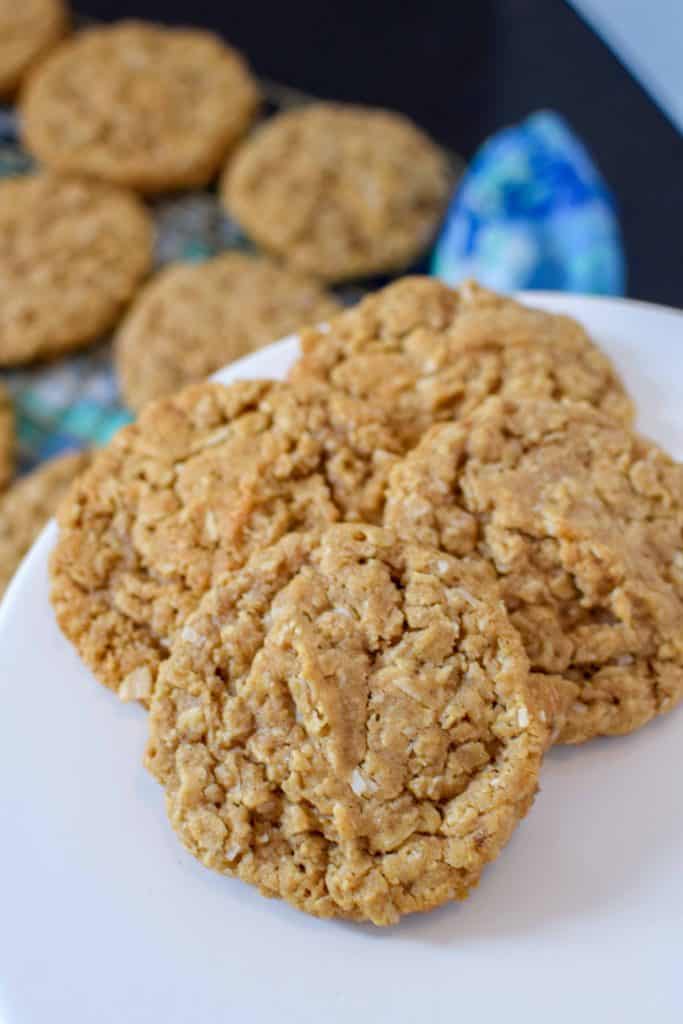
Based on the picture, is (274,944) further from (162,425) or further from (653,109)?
(653,109)

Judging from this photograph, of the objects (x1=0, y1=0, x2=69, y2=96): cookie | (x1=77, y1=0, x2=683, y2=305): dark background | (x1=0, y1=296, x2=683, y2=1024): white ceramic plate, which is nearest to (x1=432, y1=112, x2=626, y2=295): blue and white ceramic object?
(x1=77, y1=0, x2=683, y2=305): dark background

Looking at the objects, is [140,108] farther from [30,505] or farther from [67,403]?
[30,505]

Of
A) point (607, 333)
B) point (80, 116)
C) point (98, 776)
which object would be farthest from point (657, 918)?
point (80, 116)

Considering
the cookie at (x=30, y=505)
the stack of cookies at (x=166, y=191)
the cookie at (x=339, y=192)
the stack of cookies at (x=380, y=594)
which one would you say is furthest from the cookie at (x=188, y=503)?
the cookie at (x=339, y=192)

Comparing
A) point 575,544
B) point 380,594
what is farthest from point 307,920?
point 575,544

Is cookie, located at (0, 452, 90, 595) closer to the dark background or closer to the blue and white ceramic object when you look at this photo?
the blue and white ceramic object

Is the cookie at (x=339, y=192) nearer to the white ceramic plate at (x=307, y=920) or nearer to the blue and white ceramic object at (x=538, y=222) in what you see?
the blue and white ceramic object at (x=538, y=222)

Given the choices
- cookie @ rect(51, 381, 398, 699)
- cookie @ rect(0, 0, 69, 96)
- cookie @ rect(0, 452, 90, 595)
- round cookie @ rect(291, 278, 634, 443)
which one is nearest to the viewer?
cookie @ rect(51, 381, 398, 699)
